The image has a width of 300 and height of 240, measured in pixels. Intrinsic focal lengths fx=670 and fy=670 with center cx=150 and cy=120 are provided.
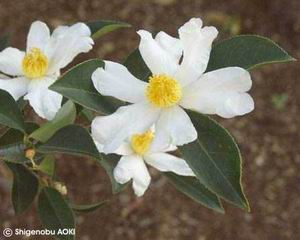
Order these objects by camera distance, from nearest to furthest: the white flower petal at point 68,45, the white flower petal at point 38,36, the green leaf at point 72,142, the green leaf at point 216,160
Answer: the green leaf at point 216,160 < the green leaf at point 72,142 < the white flower petal at point 68,45 < the white flower petal at point 38,36

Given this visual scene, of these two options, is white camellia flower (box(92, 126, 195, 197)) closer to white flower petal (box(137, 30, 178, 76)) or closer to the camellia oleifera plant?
the camellia oleifera plant

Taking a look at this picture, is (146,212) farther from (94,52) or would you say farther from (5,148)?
(5,148)

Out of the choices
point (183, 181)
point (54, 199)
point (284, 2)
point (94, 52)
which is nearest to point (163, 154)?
point (183, 181)

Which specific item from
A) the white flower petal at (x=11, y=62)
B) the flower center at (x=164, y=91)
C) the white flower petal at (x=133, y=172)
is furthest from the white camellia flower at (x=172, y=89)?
the white flower petal at (x=11, y=62)

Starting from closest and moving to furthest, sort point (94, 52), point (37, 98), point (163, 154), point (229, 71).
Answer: point (229, 71) → point (37, 98) → point (163, 154) → point (94, 52)

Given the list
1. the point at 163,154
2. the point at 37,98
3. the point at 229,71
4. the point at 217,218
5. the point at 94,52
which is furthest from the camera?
the point at 94,52

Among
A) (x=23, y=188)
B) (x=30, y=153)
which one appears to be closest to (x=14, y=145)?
(x=30, y=153)

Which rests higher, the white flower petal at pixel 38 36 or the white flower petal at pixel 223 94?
the white flower petal at pixel 223 94

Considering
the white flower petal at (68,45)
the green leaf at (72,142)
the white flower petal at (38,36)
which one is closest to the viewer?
the green leaf at (72,142)

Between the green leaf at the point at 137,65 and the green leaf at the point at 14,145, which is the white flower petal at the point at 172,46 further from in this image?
the green leaf at the point at 14,145
